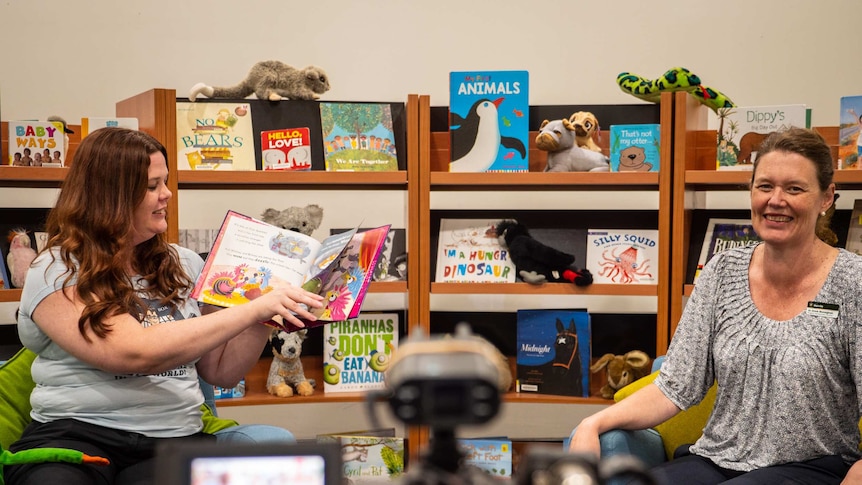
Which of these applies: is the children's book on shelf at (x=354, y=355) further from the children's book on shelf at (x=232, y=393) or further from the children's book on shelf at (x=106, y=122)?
the children's book on shelf at (x=106, y=122)

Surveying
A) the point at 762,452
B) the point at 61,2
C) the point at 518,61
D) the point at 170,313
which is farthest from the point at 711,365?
the point at 61,2

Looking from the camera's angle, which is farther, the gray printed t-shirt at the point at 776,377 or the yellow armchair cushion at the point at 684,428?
the yellow armchair cushion at the point at 684,428

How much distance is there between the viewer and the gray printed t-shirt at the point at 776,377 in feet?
6.43

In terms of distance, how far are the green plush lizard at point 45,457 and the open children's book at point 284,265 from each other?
0.48m

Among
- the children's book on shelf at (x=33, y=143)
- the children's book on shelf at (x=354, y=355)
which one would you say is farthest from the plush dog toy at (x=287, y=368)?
the children's book on shelf at (x=33, y=143)

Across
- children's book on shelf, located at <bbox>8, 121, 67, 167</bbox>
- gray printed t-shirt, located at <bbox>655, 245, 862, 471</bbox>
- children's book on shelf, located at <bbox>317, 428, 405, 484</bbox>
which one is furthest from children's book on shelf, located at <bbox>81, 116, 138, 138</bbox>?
gray printed t-shirt, located at <bbox>655, 245, 862, 471</bbox>

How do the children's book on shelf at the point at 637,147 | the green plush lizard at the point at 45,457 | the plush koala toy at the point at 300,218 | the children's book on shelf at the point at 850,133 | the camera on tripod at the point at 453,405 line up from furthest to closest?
1. the plush koala toy at the point at 300,218
2. the children's book on shelf at the point at 637,147
3. the children's book on shelf at the point at 850,133
4. the green plush lizard at the point at 45,457
5. the camera on tripod at the point at 453,405

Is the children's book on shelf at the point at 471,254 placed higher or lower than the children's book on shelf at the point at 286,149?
lower

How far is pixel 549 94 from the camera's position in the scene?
410 centimetres

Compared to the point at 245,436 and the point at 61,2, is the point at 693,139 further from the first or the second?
the point at 61,2

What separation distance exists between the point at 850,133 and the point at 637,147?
0.71 m

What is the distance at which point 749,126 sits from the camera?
3018mm

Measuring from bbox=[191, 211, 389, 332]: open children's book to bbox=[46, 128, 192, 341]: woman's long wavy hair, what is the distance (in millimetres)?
150

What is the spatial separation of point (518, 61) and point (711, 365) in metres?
2.29
